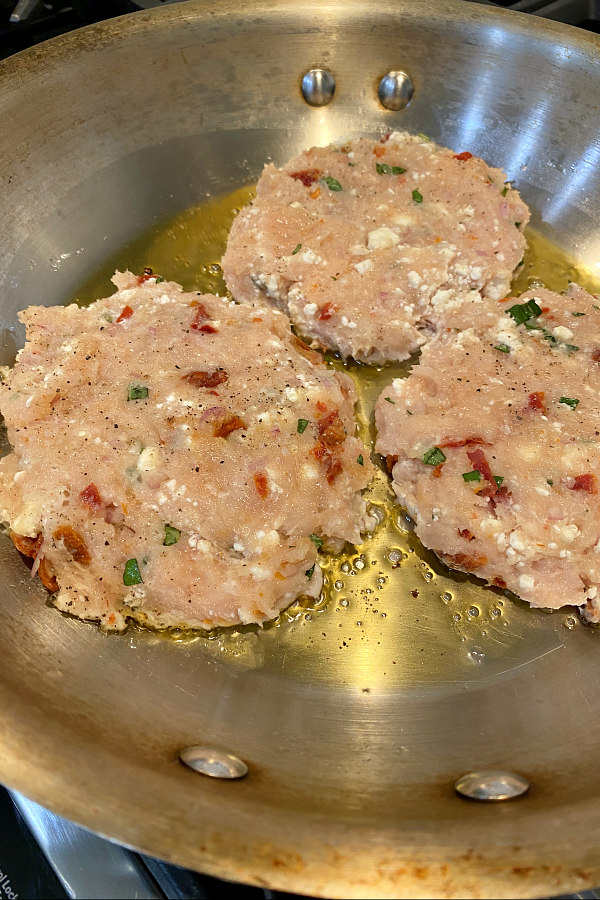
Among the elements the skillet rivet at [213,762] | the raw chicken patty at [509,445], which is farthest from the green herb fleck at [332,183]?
the skillet rivet at [213,762]

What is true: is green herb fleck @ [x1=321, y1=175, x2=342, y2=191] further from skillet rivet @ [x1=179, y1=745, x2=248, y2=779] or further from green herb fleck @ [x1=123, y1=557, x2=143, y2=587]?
skillet rivet @ [x1=179, y1=745, x2=248, y2=779]

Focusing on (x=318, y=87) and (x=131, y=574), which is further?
(x=318, y=87)

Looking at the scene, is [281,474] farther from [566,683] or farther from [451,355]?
[566,683]

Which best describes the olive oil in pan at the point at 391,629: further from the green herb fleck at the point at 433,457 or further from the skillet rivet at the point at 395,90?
the skillet rivet at the point at 395,90

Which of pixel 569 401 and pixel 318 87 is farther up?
pixel 318 87

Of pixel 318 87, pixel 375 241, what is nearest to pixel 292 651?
pixel 375 241

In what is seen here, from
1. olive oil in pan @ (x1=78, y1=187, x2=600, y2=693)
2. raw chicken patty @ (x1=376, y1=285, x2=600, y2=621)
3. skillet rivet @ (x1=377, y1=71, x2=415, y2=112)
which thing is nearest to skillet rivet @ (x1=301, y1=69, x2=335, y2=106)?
skillet rivet @ (x1=377, y1=71, x2=415, y2=112)

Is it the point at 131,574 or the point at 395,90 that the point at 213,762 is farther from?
the point at 395,90

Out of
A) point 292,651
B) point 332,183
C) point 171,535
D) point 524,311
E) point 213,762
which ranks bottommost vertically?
point 213,762
